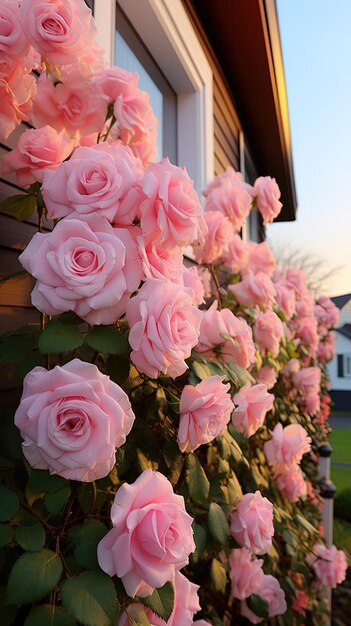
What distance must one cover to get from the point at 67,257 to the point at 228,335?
1.95 feet

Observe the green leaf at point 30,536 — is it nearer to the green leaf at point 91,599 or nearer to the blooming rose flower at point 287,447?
the green leaf at point 91,599

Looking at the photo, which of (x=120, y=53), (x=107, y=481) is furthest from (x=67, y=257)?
(x=120, y=53)

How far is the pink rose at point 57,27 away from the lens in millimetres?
790

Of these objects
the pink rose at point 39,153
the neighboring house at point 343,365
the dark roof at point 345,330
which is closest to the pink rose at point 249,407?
the pink rose at point 39,153

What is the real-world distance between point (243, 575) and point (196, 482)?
24.1 inches

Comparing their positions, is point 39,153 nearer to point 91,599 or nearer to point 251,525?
point 91,599

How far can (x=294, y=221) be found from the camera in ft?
28.3

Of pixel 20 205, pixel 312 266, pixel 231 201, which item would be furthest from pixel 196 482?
pixel 312 266

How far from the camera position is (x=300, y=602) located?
6.75ft

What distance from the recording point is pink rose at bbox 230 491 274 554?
116cm

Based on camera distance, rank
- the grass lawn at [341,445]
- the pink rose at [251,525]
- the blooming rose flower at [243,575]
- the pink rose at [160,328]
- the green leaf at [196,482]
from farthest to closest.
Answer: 1. the grass lawn at [341,445]
2. the blooming rose flower at [243,575]
3. the pink rose at [251,525]
4. the green leaf at [196,482]
5. the pink rose at [160,328]

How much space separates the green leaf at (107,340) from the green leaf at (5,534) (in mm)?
284

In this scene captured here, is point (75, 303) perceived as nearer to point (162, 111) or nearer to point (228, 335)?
point (228, 335)

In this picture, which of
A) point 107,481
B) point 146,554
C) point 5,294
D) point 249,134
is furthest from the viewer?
point 249,134
